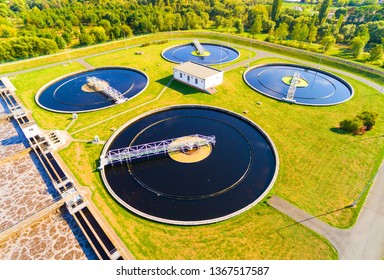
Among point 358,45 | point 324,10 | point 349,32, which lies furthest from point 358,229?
point 324,10

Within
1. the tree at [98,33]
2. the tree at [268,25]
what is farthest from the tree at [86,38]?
the tree at [268,25]

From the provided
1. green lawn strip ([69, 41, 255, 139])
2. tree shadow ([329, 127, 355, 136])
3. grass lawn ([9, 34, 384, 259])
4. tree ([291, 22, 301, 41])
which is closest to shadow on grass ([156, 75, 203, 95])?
green lawn strip ([69, 41, 255, 139])

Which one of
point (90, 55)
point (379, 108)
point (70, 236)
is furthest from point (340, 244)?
point (90, 55)

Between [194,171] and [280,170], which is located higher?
[280,170]

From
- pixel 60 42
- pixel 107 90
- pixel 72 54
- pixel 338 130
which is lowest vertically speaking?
pixel 338 130

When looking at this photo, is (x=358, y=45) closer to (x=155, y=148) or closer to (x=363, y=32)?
(x=363, y=32)

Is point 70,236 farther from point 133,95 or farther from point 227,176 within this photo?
point 133,95

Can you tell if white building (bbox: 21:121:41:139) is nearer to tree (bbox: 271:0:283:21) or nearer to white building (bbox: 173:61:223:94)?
white building (bbox: 173:61:223:94)

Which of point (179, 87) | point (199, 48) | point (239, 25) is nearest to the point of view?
point (179, 87)

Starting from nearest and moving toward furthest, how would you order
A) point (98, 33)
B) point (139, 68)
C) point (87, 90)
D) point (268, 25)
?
point (87, 90) < point (139, 68) < point (98, 33) < point (268, 25)
